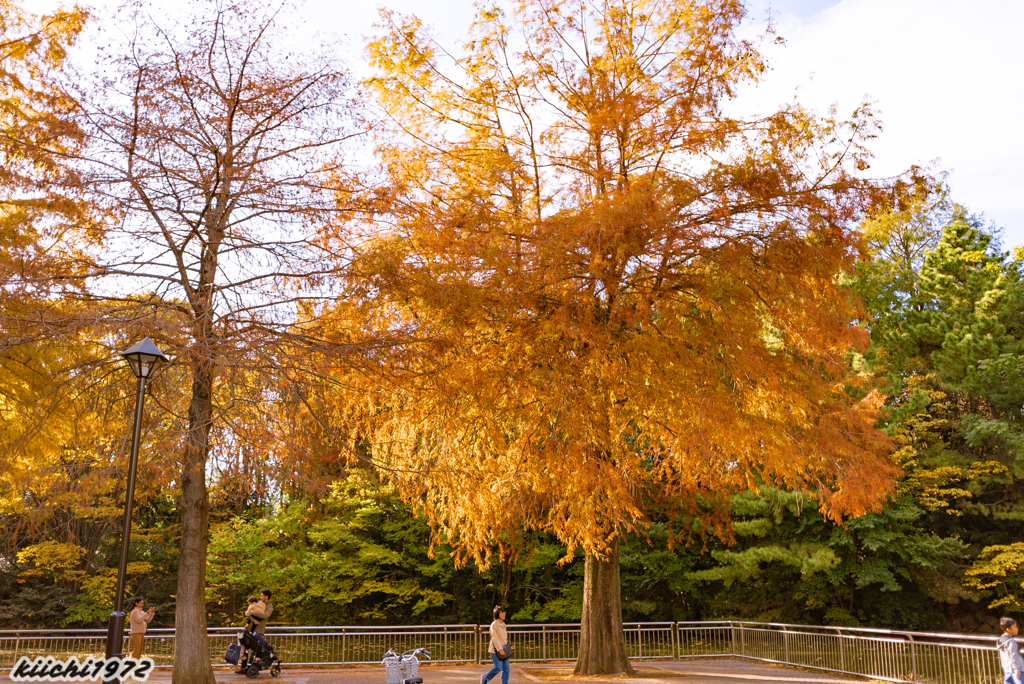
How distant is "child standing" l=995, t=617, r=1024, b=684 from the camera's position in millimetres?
9945

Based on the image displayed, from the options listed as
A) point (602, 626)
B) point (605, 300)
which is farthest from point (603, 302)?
point (602, 626)

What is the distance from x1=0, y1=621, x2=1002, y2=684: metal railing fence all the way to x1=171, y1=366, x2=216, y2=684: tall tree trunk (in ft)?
13.2

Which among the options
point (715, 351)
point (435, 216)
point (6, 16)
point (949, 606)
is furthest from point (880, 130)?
point (949, 606)

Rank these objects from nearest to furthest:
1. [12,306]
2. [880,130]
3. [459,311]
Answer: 1. [12,306]
2. [459,311]
3. [880,130]

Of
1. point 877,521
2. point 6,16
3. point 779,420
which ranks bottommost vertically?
point 877,521

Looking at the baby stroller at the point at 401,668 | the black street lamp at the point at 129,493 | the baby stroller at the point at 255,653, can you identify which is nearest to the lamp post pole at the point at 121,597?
the black street lamp at the point at 129,493

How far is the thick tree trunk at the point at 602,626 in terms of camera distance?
1473 cm

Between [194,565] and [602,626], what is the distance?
7.48 meters

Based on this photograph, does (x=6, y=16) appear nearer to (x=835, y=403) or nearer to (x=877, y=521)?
(x=835, y=403)

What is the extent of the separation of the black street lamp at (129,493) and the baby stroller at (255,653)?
217 inches

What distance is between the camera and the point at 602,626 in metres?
14.9

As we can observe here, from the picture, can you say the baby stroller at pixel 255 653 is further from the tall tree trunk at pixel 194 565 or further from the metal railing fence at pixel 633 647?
the tall tree trunk at pixel 194 565

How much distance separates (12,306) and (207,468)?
3531mm

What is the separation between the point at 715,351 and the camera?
13773 millimetres
